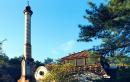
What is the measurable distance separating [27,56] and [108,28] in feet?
65.0

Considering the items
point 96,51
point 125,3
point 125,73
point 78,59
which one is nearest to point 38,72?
point 78,59

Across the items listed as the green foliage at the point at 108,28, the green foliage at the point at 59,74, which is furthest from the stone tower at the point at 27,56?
the green foliage at the point at 108,28

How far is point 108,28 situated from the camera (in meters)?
36.8

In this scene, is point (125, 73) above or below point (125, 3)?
below

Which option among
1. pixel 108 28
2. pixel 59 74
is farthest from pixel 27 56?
pixel 108 28

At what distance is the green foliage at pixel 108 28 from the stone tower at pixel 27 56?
56.1 feet

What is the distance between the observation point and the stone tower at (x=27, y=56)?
5309cm

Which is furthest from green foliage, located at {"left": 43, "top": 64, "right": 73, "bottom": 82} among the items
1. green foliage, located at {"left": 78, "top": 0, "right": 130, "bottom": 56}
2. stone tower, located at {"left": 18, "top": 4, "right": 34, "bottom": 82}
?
green foliage, located at {"left": 78, "top": 0, "right": 130, "bottom": 56}

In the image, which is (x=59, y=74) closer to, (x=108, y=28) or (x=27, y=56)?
(x=27, y=56)

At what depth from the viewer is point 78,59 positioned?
62.5 metres

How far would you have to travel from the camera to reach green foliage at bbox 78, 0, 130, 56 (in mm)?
36250

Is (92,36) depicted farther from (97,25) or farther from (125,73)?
(125,73)

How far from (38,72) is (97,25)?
2914cm

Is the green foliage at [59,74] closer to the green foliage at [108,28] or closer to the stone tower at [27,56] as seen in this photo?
the stone tower at [27,56]
